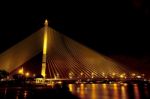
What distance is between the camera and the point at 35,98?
535 inches

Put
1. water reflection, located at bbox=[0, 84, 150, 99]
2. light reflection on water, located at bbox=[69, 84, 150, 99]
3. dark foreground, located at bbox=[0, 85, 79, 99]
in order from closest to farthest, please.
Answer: dark foreground, located at bbox=[0, 85, 79, 99]
water reflection, located at bbox=[0, 84, 150, 99]
light reflection on water, located at bbox=[69, 84, 150, 99]

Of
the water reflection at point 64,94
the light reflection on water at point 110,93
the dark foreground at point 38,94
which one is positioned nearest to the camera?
the dark foreground at point 38,94

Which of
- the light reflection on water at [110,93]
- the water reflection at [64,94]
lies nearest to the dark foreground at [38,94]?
the water reflection at [64,94]

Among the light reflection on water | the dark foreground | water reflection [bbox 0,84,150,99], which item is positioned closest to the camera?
the dark foreground

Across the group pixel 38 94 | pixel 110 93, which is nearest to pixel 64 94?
pixel 38 94

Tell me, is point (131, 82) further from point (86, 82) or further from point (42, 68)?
point (42, 68)

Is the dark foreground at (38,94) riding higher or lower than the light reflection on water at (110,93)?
higher

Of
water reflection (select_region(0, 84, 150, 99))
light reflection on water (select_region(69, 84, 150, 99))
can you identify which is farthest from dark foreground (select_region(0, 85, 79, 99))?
light reflection on water (select_region(69, 84, 150, 99))

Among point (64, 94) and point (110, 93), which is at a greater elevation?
point (64, 94)

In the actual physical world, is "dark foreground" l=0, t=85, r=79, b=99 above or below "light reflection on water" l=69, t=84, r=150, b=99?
above

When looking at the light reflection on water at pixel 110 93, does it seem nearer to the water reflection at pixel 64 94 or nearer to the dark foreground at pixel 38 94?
the water reflection at pixel 64 94

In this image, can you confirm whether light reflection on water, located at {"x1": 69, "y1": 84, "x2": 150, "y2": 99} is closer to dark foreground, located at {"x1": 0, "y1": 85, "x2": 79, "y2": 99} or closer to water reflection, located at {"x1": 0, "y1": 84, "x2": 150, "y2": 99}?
water reflection, located at {"x1": 0, "y1": 84, "x2": 150, "y2": 99}

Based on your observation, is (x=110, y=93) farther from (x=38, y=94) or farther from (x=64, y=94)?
(x=38, y=94)

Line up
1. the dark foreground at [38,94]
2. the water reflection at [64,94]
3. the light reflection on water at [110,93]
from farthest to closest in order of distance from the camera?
1. the light reflection on water at [110,93]
2. the water reflection at [64,94]
3. the dark foreground at [38,94]
